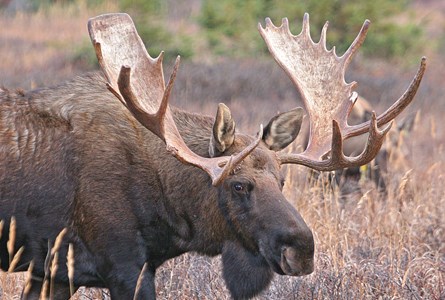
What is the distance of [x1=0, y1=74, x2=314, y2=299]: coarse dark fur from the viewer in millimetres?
5098

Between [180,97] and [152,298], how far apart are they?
9340 mm

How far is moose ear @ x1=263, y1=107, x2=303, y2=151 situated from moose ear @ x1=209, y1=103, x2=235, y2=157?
30 centimetres

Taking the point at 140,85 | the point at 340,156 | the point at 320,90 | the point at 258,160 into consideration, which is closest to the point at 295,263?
the point at 258,160

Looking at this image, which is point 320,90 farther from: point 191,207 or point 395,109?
point 191,207

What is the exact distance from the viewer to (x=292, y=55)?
5980mm

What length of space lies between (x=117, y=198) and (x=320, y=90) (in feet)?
4.63

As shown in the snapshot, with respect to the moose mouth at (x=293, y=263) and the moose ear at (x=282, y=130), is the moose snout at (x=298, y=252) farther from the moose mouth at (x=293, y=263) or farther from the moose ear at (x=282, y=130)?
the moose ear at (x=282, y=130)

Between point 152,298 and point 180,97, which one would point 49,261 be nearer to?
point 152,298

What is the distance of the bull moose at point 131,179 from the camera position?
5086 millimetres

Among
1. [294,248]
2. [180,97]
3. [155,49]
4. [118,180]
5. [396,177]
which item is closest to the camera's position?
[294,248]

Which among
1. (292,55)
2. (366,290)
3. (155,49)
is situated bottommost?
(155,49)

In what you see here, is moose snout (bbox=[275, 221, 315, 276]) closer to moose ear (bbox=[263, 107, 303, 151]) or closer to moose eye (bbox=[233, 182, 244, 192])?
moose eye (bbox=[233, 182, 244, 192])

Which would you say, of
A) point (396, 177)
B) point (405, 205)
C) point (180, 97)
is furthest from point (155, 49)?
point (405, 205)

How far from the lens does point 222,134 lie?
17.0 feet
